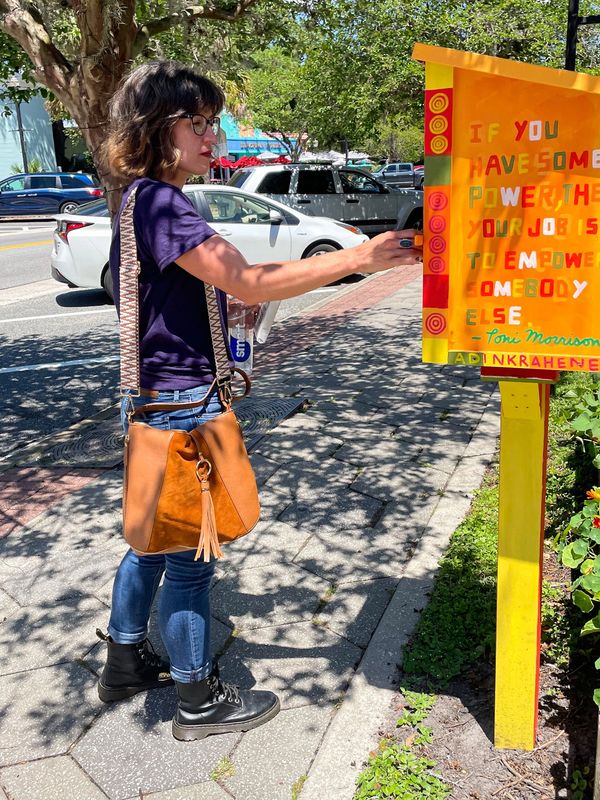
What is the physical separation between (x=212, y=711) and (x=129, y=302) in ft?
4.36

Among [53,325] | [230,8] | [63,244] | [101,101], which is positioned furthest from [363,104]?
[101,101]

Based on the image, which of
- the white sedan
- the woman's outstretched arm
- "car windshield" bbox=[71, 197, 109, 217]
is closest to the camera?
the woman's outstretched arm

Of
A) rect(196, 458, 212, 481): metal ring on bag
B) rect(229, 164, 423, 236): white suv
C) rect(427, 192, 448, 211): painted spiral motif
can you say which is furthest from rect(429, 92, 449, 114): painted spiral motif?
rect(229, 164, 423, 236): white suv

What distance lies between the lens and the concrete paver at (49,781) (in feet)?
7.42

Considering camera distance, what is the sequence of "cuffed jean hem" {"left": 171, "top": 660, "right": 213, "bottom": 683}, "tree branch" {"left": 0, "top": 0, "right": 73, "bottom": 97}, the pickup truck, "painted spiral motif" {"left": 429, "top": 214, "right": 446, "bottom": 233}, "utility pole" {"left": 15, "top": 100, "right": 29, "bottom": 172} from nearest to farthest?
1. "painted spiral motif" {"left": 429, "top": 214, "right": 446, "bottom": 233}
2. "cuffed jean hem" {"left": 171, "top": 660, "right": 213, "bottom": 683}
3. "tree branch" {"left": 0, "top": 0, "right": 73, "bottom": 97}
4. "utility pole" {"left": 15, "top": 100, "right": 29, "bottom": 172}
5. the pickup truck

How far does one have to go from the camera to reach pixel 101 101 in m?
4.50

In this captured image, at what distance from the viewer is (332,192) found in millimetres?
14156

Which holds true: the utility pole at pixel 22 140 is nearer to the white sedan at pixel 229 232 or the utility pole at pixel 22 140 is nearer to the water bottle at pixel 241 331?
the white sedan at pixel 229 232

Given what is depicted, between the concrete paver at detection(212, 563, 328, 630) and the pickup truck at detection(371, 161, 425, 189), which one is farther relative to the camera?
the pickup truck at detection(371, 161, 425, 189)

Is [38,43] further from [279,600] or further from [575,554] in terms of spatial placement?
[575,554]

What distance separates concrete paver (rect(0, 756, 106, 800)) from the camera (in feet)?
7.42

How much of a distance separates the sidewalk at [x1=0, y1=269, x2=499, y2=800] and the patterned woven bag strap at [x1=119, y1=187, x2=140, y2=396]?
1.19m

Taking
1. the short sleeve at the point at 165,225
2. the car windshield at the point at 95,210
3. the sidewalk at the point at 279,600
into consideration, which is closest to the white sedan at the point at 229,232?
the car windshield at the point at 95,210

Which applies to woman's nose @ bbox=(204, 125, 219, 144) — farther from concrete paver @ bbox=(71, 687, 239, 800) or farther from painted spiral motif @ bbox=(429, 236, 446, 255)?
concrete paver @ bbox=(71, 687, 239, 800)
